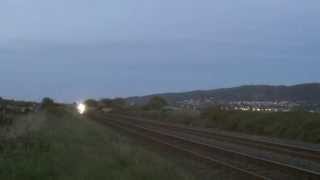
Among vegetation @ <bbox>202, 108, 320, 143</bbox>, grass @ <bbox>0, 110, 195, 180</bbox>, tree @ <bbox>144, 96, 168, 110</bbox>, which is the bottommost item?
grass @ <bbox>0, 110, 195, 180</bbox>

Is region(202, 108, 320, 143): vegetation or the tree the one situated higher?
the tree

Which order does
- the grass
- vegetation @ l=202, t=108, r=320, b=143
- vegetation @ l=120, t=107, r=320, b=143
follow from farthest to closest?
1. vegetation @ l=120, t=107, r=320, b=143
2. vegetation @ l=202, t=108, r=320, b=143
3. the grass

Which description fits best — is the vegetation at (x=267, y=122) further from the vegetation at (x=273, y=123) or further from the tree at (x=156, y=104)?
the tree at (x=156, y=104)

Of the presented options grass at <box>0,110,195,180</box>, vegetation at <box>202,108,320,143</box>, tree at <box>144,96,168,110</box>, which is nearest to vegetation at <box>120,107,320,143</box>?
vegetation at <box>202,108,320,143</box>

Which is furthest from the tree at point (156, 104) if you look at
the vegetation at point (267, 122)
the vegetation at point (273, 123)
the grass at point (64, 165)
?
the grass at point (64, 165)

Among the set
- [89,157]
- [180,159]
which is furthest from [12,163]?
[180,159]

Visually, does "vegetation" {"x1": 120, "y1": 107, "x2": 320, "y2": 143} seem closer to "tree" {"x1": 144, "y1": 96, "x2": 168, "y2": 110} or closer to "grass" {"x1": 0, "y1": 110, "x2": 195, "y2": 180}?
"grass" {"x1": 0, "y1": 110, "x2": 195, "y2": 180}

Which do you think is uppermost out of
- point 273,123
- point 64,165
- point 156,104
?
point 156,104

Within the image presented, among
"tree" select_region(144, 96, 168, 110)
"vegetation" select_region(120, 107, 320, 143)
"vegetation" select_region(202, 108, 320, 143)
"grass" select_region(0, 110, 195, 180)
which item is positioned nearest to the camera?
"grass" select_region(0, 110, 195, 180)

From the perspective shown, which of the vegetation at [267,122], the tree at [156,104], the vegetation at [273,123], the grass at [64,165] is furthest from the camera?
the tree at [156,104]

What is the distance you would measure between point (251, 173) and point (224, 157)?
287 inches

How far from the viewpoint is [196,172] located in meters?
22.4

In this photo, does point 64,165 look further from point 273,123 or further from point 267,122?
point 267,122

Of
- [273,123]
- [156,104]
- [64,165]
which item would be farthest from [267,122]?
[156,104]
